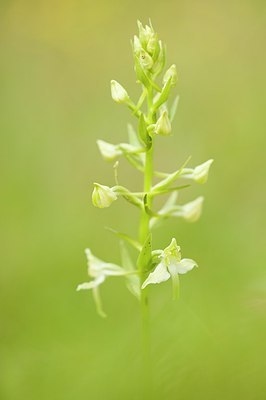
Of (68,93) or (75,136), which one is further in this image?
(68,93)

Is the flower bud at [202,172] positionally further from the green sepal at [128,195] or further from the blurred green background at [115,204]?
the blurred green background at [115,204]

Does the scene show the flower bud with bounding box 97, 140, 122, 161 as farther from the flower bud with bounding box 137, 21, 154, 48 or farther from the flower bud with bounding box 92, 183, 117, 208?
the flower bud with bounding box 137, 21, 154, 48

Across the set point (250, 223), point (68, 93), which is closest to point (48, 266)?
point (250, 223)

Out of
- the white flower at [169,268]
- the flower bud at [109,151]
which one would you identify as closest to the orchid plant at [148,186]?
the white flower at [169,268]

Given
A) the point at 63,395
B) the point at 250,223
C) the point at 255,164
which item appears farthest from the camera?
the point at 255,164

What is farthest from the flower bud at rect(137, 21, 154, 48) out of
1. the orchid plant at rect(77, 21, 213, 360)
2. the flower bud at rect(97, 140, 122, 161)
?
the flower bud at rect(97, 140, 122, 161)

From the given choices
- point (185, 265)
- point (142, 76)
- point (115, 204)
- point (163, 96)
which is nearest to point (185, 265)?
point (185, 265)

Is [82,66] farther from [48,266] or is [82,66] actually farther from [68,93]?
[48,266]
